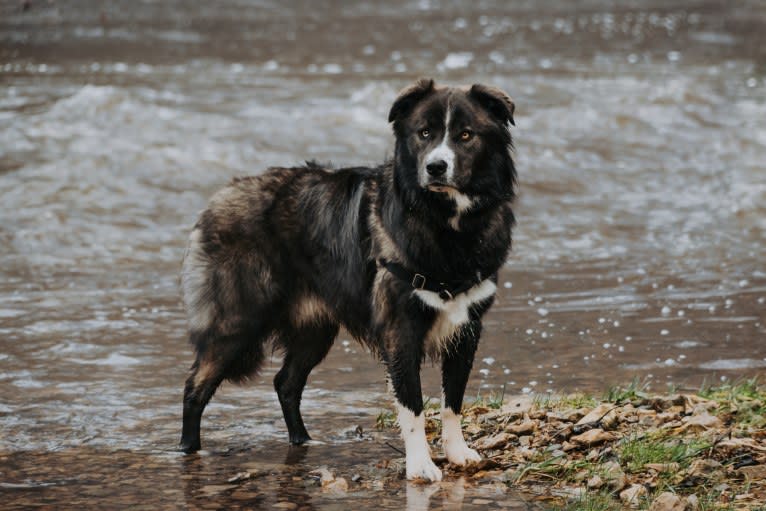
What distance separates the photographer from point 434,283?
18.2 feet

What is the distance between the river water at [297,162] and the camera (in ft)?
20.9

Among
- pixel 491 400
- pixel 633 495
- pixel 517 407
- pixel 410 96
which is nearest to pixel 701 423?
pixel 633 495

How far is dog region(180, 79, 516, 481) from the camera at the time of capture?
549 cm

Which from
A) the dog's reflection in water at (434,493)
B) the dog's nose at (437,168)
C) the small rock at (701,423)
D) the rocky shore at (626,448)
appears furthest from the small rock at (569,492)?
the dog's nose at (437,168)

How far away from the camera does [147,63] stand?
22984mm

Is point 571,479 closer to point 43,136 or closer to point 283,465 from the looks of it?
point 283,465

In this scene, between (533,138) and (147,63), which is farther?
(147,63)

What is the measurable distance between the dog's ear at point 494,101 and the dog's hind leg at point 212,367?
1848 millimetres

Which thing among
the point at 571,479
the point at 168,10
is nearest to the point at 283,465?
the point at 571,479

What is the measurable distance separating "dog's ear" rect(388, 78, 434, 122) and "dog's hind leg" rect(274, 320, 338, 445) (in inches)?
56.2

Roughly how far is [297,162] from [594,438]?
282cm

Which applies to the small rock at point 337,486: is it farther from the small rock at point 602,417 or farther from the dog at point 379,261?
the small rock at point 602,417

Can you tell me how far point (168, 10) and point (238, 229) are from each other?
2942 cm

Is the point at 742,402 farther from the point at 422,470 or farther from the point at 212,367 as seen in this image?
the point at 212,367
